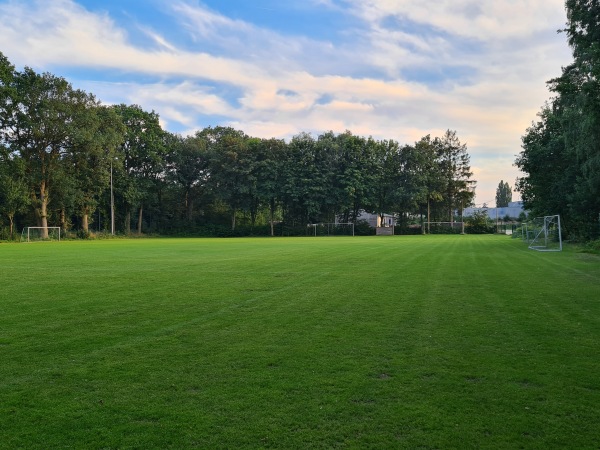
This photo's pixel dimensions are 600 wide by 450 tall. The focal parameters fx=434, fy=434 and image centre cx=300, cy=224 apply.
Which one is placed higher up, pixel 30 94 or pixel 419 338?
pixel 30 94

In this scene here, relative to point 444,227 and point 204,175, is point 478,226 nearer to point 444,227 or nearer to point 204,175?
point 444,227

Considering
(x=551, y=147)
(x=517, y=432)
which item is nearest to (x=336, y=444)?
(x=517, y=432)

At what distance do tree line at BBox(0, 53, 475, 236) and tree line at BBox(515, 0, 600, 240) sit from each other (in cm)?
3221

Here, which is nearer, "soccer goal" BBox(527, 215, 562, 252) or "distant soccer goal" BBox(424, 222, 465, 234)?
"soccer goal" BBox(527, 215, 562, 252)

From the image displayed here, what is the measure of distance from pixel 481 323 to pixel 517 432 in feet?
12.4

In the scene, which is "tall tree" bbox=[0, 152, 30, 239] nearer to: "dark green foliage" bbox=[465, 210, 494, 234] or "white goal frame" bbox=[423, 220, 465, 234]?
"white goal frame" bbox=[423, 220, 465, 234]

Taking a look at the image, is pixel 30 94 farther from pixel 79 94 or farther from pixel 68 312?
pixel 68 312

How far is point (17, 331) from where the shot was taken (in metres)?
6.59

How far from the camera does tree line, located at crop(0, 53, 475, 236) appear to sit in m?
52.8

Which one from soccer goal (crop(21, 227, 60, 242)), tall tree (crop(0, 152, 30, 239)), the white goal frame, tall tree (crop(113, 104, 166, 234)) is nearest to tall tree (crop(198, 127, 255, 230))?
tall tree (crop(113, 104, 166, 234))

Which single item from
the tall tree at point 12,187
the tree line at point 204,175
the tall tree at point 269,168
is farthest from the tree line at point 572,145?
the tall tree at point 12,187

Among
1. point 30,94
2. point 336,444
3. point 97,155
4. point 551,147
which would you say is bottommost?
point 336,444

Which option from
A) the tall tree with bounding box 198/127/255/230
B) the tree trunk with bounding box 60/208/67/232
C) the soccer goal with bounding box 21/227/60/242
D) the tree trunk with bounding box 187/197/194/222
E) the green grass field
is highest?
the tall tree with bounding box 198/127/255/230

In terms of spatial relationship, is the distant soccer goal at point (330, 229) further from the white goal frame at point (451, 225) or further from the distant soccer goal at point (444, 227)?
the distant soccer goal at point (444, 227)
